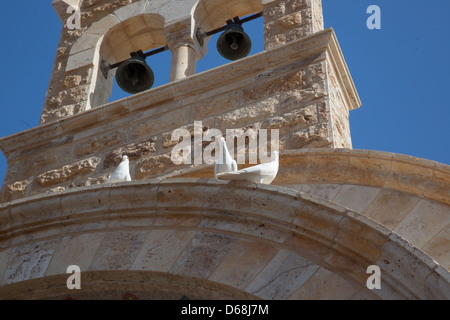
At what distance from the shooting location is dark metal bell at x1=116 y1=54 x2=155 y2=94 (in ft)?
36.9

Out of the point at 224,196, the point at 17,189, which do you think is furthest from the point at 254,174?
the point at 17,189

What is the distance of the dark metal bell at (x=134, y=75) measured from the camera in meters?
11.2

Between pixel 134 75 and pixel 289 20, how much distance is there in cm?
245

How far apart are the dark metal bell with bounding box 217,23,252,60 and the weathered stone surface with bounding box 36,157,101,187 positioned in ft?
9.73

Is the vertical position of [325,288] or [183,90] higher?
[183,90]

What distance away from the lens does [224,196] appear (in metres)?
6.22

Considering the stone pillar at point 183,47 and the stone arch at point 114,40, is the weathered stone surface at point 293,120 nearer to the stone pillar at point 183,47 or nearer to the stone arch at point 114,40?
the stone pillar at point 183,47

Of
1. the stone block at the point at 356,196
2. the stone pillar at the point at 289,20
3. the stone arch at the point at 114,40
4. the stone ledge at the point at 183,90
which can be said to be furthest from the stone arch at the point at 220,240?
the stone arch at the point at 114,40

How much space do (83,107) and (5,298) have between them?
4199 millimetres

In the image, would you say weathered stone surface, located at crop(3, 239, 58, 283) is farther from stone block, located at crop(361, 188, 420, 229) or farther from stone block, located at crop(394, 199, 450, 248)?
stone block, located at crop(394, 199, 450, 248)

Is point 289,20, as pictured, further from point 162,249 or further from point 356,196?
point 162,249

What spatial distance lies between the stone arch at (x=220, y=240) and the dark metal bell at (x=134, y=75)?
15.2 feet
